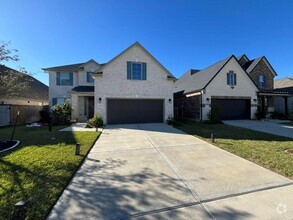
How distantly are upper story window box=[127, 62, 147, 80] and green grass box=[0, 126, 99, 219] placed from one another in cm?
913

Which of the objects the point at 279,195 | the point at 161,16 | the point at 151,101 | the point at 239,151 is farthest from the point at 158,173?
the point at 161,16

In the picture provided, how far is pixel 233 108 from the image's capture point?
1764 centimetres

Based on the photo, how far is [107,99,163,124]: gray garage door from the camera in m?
14.2

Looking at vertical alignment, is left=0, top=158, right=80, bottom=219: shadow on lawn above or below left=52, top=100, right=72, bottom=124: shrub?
below

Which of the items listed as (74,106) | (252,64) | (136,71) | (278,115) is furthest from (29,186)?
(252,64)

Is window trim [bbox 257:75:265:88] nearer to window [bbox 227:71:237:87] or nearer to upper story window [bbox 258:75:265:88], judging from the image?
upper story window [bbox 258:75:265:88]

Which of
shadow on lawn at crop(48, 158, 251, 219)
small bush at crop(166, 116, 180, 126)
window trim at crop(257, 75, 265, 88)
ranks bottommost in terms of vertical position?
shadow on lawn at crop(48, 158, 251, 219)

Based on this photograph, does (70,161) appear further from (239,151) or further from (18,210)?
(239,151)

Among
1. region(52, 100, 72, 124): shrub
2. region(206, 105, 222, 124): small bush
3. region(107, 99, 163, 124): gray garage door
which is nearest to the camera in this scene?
region(52, 100, 72, 124): shrub

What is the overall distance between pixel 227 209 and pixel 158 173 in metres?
1.77

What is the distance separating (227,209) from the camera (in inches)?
106

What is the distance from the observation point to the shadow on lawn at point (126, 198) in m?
2.61

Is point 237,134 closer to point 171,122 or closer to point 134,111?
point 171,122

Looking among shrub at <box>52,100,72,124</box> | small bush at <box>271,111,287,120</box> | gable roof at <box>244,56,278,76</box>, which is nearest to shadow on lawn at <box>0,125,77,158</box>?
shrub at <box>52,100,72,124</box>
